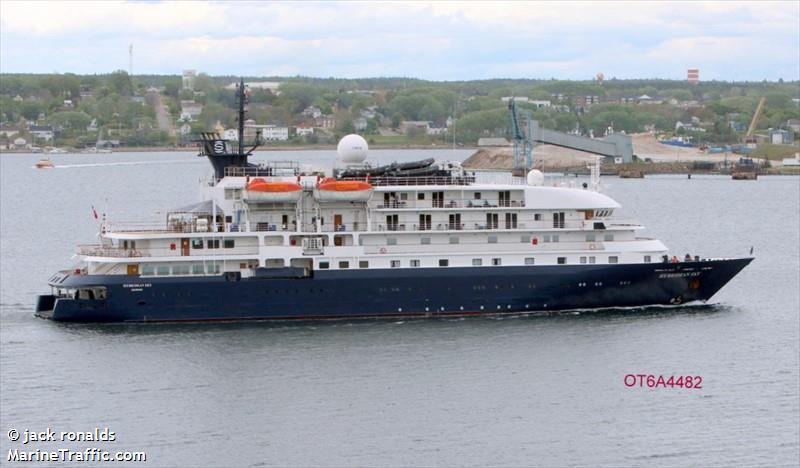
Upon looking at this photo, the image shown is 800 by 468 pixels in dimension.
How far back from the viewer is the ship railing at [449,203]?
168 feet

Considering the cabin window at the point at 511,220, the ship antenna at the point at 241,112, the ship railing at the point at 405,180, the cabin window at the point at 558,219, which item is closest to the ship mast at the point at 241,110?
the ship antenna at the point at 241,112

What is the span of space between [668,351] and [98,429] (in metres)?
18.1

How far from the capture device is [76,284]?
49.0 metres

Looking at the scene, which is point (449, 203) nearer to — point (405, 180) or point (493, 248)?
point (405, 180)

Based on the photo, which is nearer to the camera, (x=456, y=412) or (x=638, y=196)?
(x=456, y=412)

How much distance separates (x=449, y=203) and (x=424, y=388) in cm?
1229

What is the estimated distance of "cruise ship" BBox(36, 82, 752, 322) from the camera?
49625 mm

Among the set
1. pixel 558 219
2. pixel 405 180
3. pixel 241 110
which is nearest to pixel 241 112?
pixel 241 110

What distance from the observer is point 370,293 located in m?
50.2

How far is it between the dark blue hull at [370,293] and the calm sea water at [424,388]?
28.5 inches

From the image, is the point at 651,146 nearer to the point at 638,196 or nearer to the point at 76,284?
the point at 638,196

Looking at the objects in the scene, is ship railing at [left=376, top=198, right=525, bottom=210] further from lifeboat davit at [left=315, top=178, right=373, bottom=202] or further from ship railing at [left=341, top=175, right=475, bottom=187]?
lifeboat davit at [left=315, top=178, right=373, bottom=202]

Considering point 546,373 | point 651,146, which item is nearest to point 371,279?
point 546,373

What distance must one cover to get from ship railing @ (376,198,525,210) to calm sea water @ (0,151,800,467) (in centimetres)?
423
